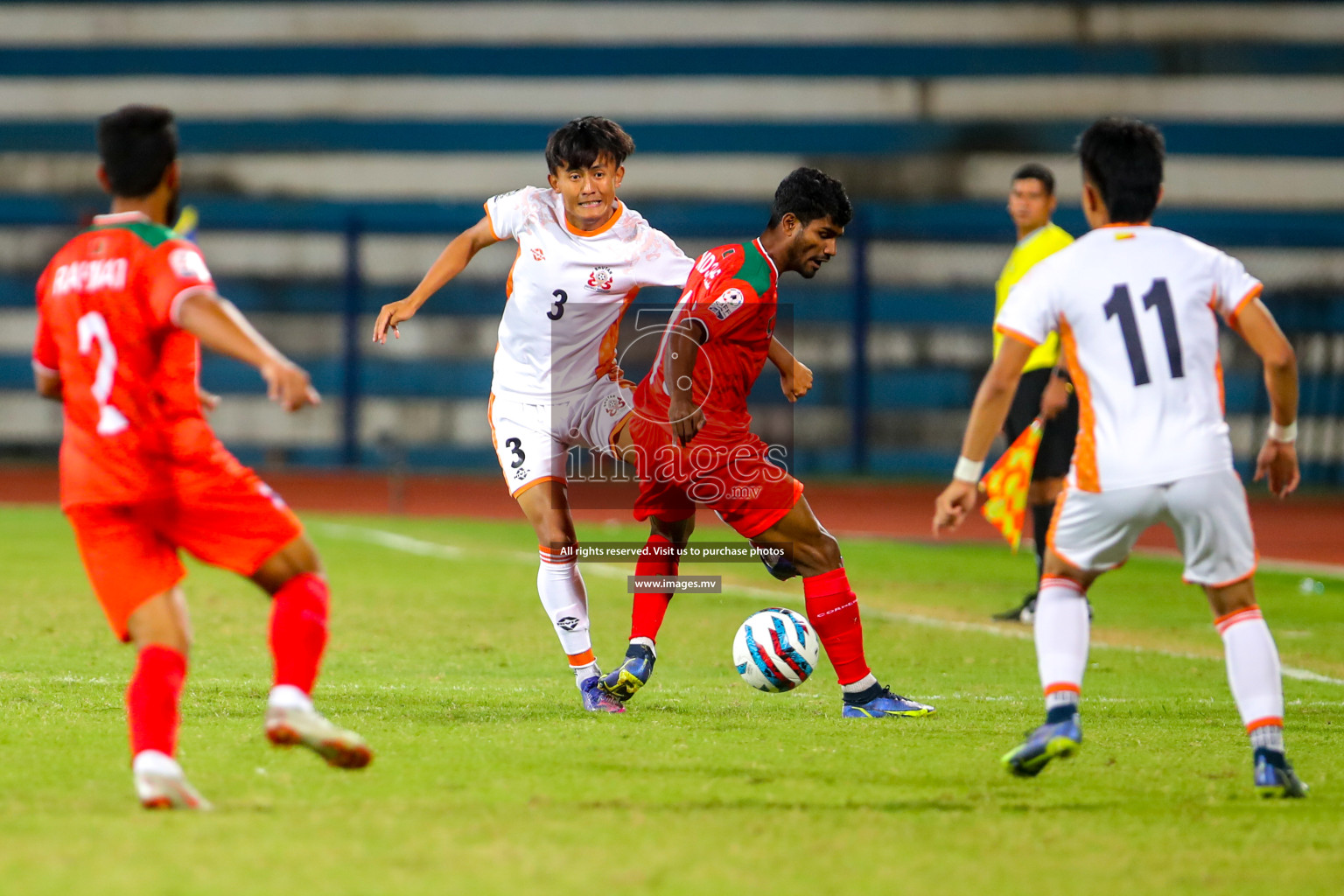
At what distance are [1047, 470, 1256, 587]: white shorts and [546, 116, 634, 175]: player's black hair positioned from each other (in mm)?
2525

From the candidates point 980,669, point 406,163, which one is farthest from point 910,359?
point 980,669

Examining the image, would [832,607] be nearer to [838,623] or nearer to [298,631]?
[838,623]

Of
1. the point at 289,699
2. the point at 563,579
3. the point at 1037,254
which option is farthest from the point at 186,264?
the point at 1037,254

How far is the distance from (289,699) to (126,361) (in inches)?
39.3

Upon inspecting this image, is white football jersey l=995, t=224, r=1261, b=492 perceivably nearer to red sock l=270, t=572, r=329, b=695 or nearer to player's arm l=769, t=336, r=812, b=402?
player's arm l=769, t=336, r=812, b=402

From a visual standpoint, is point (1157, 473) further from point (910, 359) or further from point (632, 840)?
point (910, 359)

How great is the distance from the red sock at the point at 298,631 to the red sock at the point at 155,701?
0.90 ft

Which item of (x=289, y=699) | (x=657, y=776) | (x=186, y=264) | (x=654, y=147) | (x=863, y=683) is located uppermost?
(x=654, y=147)

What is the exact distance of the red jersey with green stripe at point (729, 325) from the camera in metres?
6.08

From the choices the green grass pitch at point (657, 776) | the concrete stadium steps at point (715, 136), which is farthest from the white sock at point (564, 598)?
the concrete stadium steps at point (715, 136)

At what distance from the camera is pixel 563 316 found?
6.57 meters

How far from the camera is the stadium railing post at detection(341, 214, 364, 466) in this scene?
2089 centimetres

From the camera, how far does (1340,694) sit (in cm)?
677

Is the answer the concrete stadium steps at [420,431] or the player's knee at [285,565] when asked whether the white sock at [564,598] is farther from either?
the concrete stadium steps at [420,431]
